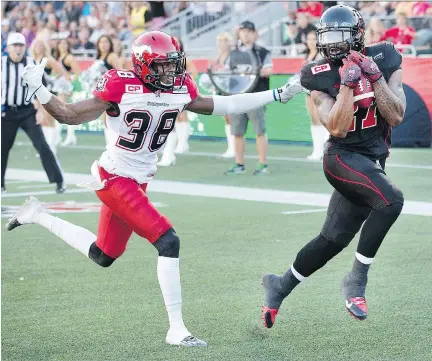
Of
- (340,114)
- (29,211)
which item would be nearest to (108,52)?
(29,211)

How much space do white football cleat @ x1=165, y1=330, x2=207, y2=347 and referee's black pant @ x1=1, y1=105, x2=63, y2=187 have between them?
275 inches

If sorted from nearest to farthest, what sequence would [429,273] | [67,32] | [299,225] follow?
[429,273] → [299,225] → [67,32]

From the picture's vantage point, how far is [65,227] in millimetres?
6797

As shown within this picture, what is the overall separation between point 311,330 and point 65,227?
5.92 feet

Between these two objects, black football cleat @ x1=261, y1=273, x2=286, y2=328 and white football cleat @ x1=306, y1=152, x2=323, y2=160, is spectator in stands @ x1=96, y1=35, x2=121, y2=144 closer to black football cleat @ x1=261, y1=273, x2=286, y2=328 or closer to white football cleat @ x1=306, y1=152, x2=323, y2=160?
white football cleat @ x1=306, y1=152, x2=323, y2=160

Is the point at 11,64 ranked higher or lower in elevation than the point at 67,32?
higher

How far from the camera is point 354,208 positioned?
5934 millimetres

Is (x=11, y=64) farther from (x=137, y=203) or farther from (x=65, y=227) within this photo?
(x=137, y=203)

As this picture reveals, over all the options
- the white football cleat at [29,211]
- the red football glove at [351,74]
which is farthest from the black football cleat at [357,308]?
the white football cleat at [29,211]

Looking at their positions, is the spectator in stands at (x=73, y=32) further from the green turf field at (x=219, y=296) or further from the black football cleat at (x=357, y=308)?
the black football cleat at (x=357, y=308)

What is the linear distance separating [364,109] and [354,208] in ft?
1.82

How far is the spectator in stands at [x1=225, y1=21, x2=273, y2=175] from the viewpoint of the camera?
45.0 feet

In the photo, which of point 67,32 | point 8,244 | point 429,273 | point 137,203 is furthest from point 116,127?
point 67,32

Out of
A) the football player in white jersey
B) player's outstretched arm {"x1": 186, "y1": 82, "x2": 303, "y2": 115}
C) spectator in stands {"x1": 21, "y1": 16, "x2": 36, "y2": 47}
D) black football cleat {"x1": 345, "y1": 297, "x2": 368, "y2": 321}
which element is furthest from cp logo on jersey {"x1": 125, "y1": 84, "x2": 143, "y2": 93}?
spectator in stands {"x1": 21, "y1": 16, "x2": 36, "y2": 47}
